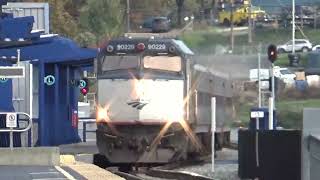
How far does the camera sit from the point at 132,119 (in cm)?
2502

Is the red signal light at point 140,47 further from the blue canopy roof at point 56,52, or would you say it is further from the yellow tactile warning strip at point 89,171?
the yellow tactile warning strip at point 89,171

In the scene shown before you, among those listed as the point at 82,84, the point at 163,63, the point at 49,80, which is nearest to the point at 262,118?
the point at 163,63

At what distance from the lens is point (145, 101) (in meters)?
25.1

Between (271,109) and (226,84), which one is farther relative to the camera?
(226,84)

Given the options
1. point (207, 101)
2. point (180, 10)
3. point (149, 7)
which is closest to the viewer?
point (207, 101)

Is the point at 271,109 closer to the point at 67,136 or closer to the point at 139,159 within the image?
the point at 139,159

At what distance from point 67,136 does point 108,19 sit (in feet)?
111

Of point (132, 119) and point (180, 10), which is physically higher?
point (180, 10)

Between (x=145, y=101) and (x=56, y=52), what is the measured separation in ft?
19.6

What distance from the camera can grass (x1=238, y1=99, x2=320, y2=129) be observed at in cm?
3683

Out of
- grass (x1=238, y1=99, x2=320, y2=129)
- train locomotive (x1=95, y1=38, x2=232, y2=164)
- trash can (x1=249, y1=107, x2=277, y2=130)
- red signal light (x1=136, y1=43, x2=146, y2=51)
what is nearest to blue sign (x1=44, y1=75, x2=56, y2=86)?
train locomotive (x1=95, y1=38, x2=232, y2=164)

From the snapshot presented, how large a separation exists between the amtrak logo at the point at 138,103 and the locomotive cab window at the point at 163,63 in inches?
47.2

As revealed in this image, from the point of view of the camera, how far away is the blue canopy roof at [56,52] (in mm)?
29266

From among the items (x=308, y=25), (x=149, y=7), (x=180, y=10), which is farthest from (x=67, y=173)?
(x=308, y=25)
